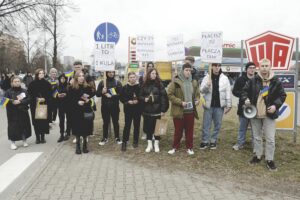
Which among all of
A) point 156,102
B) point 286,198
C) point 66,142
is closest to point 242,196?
point 286,198

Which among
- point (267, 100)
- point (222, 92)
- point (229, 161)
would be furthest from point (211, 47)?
point (229, 161)

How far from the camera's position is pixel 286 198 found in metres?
4.25

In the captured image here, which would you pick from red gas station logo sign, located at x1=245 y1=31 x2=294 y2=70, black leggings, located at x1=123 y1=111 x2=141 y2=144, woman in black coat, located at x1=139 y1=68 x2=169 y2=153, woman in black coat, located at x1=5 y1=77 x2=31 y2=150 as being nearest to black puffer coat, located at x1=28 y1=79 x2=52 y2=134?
woman in black coat, located at x1=5 y1=77 x2=31 y2=150

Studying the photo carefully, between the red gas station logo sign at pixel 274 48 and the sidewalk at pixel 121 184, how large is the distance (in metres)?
3.34

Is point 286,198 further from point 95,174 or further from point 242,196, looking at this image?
point 95,174

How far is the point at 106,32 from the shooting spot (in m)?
7.62

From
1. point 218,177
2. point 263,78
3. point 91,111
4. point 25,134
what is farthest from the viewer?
point 25,134

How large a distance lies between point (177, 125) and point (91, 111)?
2002mm

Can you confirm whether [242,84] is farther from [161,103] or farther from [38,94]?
[38,94]

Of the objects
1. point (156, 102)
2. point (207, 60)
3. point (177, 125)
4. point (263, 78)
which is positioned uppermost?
point (207, 60)

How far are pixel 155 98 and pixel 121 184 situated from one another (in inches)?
92.3

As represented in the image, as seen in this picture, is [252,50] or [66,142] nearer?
[252,50]

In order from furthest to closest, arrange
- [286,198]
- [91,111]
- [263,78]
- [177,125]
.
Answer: [91,111]
[177,125]
[263,78]
[286,198]

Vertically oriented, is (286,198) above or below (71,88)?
below
